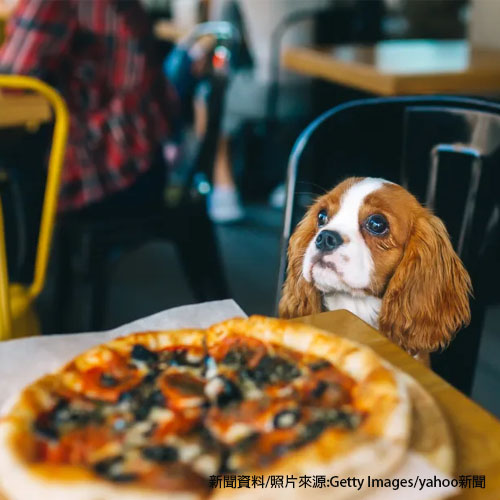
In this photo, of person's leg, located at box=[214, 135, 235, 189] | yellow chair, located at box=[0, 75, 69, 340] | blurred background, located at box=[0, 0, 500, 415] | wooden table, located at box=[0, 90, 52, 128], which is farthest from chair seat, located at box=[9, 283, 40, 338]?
person's leg, located at box=[214, 135, 235, 189]

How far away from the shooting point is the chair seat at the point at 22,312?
4.11ft

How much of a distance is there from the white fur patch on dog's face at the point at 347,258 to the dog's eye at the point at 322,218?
1cm

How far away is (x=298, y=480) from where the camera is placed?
36cm

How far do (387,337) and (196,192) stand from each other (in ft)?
4.26

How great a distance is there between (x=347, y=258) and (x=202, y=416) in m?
0.25

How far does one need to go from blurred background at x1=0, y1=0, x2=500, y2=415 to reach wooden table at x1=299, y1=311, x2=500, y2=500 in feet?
0.40

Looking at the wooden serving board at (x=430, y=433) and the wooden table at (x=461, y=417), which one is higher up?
the wooden serving board at (x=430, y=433)

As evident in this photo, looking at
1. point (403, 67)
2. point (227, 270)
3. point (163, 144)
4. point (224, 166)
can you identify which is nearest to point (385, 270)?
point (163, 144)

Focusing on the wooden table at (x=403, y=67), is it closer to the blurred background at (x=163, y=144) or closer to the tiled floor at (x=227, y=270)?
the blurred background at (x=163, y=144)

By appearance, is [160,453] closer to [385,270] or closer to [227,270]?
[385,270]

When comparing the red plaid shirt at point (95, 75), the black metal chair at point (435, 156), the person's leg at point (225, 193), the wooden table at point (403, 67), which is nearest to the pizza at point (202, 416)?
the black metal chair at point (435, 156)

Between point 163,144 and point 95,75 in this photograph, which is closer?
point 95,75

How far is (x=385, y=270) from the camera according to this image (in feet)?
2.07

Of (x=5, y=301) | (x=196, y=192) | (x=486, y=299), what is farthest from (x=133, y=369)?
(x=196, y=192)
